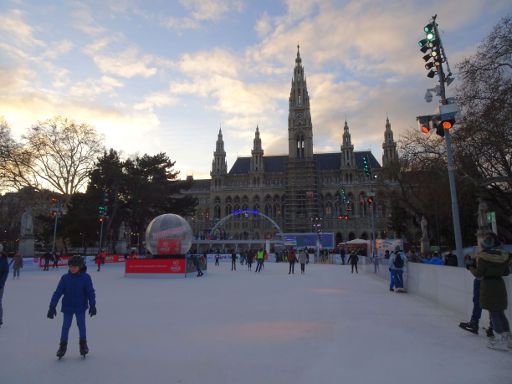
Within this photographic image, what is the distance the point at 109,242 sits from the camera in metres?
50.3

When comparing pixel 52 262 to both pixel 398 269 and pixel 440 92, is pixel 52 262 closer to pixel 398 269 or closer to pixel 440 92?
pixel 398 269

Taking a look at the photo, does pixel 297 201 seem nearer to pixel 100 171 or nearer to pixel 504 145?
pixel 100 171

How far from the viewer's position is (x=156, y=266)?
66.8 feet

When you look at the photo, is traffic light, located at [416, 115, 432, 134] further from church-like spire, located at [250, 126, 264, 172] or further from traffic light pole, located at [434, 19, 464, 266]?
church-like spire, located at [250, 126, 264, 172]

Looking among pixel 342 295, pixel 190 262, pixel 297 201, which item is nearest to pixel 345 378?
pixel 342 295

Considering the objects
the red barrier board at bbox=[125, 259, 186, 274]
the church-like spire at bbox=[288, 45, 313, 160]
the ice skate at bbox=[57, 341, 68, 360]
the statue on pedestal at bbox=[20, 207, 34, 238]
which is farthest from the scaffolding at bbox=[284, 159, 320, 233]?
the ice skate at bbox=[57, 341, 68, 360]

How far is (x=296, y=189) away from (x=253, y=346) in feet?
226

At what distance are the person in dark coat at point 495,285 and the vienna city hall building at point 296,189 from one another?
65.2 metres

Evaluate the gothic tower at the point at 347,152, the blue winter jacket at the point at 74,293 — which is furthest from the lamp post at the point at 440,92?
the gothic tower at the point at 347,152

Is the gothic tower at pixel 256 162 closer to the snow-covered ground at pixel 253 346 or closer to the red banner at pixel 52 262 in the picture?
the red banner at pixel 52 262

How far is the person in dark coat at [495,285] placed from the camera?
5.46 meters

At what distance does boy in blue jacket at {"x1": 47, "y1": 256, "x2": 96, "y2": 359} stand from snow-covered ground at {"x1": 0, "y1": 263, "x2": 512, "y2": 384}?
319 mm

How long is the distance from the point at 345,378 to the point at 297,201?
70.1 meters

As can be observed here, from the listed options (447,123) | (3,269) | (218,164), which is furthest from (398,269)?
(218,164)
